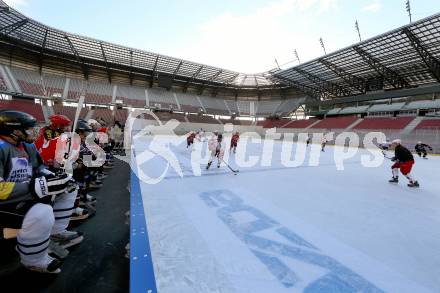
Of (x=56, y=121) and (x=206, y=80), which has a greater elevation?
(x=206, y=80)

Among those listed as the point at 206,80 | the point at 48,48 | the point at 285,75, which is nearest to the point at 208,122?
the point at 206,80

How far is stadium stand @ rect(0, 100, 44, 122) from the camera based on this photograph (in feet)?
91.8

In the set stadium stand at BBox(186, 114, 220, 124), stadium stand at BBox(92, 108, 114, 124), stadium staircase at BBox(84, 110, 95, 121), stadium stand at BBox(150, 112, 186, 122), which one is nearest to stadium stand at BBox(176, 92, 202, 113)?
stadium stand at BBox(186, 114, 220, 124)

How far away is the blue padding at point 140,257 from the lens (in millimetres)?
1918

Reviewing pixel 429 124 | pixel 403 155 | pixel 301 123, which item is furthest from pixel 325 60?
pixel 403 155

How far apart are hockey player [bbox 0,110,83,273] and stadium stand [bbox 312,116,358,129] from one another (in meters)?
38.7

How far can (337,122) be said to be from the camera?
37281 millimetres

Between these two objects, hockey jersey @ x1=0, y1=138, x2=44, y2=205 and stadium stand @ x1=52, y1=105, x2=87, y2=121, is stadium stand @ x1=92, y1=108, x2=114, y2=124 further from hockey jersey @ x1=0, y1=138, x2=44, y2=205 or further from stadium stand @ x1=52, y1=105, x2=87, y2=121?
hockey jersey @ x1=0, y1=138, x2=44, y2=205

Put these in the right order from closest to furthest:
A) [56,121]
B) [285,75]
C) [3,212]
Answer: [3,212] → [56,121] → [285,75]

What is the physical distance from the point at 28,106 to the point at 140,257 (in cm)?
3828

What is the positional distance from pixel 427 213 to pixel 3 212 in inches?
261

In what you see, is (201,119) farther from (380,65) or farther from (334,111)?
(380,65)

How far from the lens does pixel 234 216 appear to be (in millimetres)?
3797

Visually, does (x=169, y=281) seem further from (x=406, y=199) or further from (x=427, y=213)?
(x=406, y=199)
